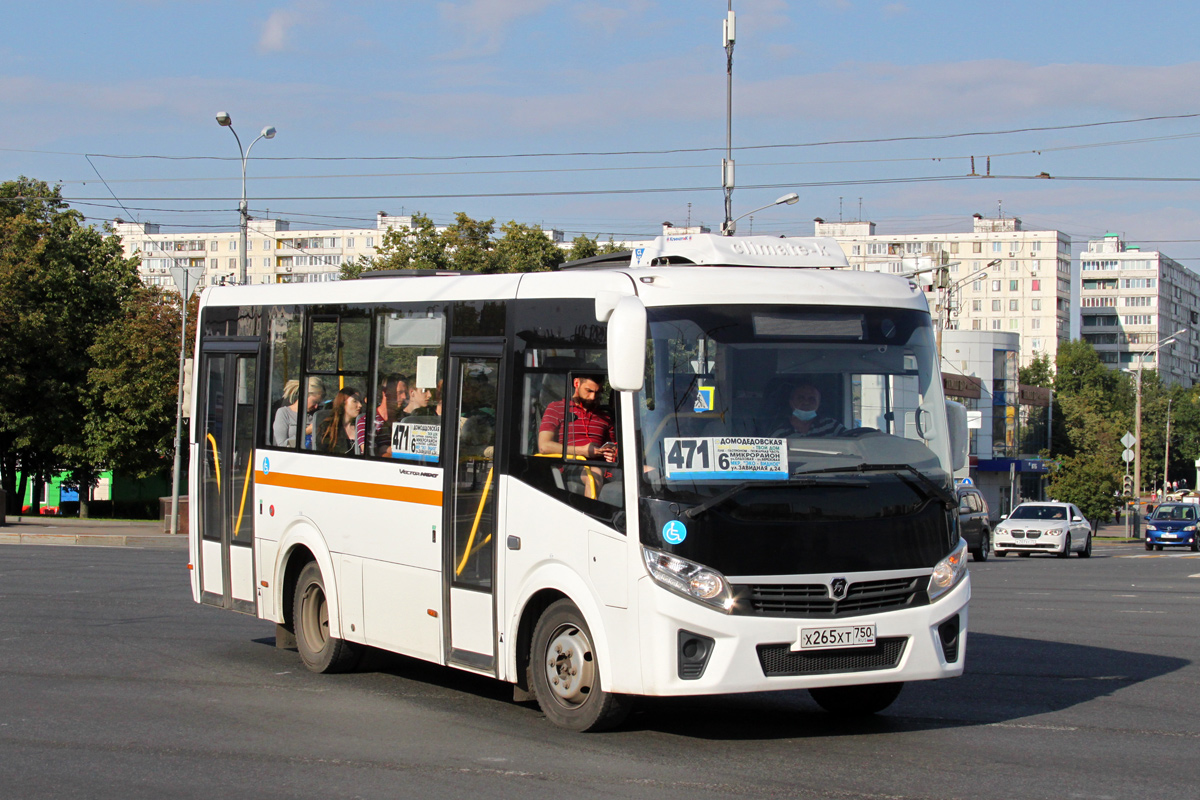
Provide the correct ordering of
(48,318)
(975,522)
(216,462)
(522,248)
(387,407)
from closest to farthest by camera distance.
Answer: (387,407) → (216,462) → (975,522) → (48,318) → (522,248)

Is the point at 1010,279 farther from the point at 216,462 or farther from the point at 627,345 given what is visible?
the point at 627,345

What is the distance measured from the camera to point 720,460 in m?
7.64

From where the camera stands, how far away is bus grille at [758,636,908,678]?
24.8ft

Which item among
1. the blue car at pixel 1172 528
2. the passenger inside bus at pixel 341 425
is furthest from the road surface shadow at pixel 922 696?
the blue car at pixel 1172 528

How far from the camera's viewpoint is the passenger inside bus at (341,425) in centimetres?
1031

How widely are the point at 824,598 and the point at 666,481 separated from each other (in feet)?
3.57

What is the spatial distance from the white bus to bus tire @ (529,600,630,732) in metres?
0.02

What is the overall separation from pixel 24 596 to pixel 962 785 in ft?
41.9

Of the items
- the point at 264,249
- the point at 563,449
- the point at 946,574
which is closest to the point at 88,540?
the point at 563,449

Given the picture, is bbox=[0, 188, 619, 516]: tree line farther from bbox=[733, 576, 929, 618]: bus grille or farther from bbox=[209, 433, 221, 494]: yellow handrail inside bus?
bbox=[733, 576, 929, 618]: bus grille

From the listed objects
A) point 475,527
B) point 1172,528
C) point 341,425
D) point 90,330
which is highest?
point 90,330

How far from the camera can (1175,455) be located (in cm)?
14038

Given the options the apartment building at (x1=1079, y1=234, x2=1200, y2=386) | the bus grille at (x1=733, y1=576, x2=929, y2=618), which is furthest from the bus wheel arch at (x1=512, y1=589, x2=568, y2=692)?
the apartment building at (x1=1079, y1=234, x2=1200, y2=386)

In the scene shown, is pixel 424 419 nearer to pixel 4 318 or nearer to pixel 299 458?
pixel 299 458
